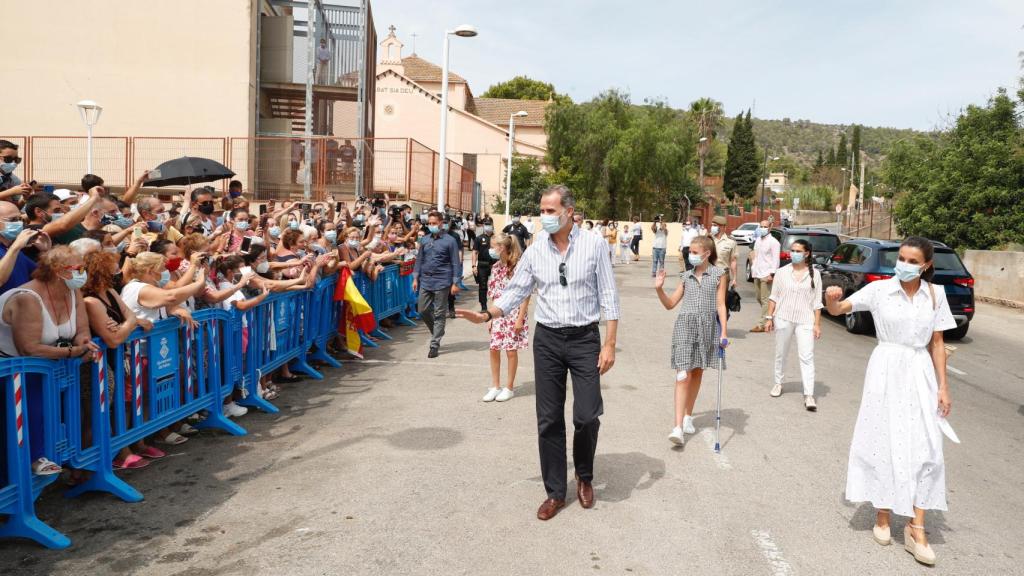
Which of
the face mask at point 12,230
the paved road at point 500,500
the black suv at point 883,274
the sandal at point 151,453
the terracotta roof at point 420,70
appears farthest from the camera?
the terracotta roof at point 420,70

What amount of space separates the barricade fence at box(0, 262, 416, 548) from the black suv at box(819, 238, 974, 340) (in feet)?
32.2

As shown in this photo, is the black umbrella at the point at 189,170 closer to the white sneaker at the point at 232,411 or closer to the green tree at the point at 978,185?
the white sneaker at the point at 232,411

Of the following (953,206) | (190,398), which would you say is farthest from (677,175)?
(190,398)

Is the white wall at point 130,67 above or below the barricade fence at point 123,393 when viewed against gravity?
above

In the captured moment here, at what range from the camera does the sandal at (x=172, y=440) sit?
20.3ft

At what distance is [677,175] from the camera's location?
51.3 meters

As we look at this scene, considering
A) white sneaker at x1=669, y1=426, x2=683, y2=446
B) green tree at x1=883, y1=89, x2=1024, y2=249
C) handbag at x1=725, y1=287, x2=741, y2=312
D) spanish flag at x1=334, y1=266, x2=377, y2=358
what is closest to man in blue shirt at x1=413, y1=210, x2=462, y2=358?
spanish flag at x1=334, y1=266, x2=377, y2=358

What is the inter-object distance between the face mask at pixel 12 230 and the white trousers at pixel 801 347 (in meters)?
6.88

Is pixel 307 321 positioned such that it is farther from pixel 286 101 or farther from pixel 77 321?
pixel 286 101

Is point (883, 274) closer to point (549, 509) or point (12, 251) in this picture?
point (549, 509)

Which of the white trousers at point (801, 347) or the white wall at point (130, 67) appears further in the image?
the white wall at point (130, 67)

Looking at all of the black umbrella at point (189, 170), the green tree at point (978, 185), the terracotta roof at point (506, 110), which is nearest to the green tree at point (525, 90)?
the terracotta roof at point (506, 110)

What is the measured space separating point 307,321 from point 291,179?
12.2 metres

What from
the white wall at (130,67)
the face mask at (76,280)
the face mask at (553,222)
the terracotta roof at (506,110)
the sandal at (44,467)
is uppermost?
the terracotta roof at (506,110)
